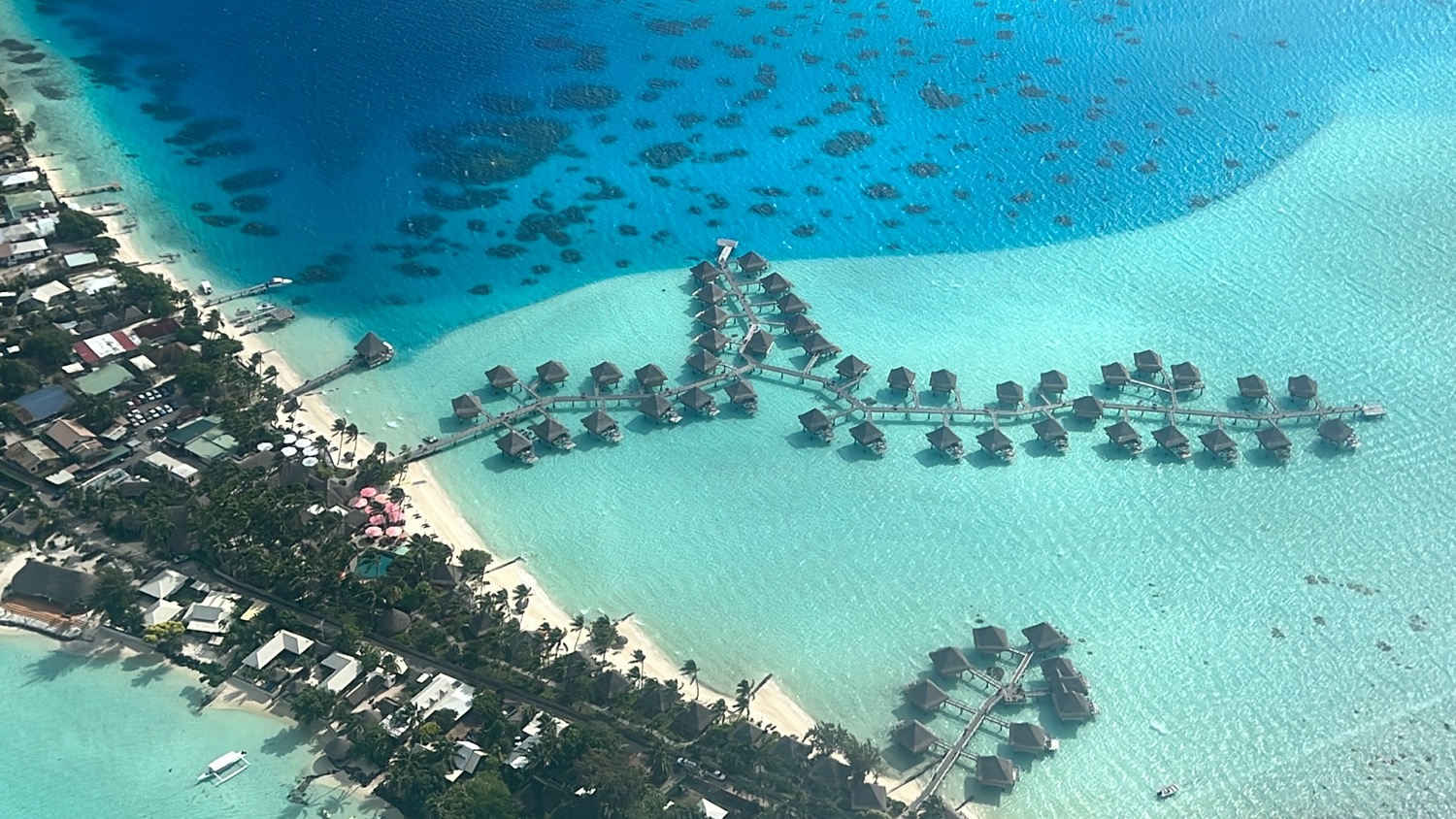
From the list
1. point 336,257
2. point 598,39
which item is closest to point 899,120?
point 598,39

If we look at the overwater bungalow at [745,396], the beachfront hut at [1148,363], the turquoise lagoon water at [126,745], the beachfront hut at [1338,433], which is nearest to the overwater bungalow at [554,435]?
the overwater bungalow at [745,396]

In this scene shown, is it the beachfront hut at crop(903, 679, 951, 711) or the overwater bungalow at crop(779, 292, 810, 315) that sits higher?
the overwater bungalow at crop(779, 292, 810, 315)

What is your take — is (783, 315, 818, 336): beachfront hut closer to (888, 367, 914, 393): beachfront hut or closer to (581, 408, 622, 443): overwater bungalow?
(888, 367, 914, 393): beachfront hut

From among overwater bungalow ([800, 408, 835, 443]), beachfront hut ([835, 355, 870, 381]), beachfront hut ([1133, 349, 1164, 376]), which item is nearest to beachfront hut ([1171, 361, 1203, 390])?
beachfront hut ([1133, 349, 1164, 376])

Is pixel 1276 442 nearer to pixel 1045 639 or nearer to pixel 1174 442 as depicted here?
pixel 1174 442

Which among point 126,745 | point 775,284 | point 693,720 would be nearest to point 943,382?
point 775,284

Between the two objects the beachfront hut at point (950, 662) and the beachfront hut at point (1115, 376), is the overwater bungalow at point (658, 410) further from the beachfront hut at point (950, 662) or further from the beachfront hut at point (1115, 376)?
the beachfront hut at point (1115, 376)

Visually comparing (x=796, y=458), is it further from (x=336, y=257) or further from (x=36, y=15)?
(x=36, y=15)
